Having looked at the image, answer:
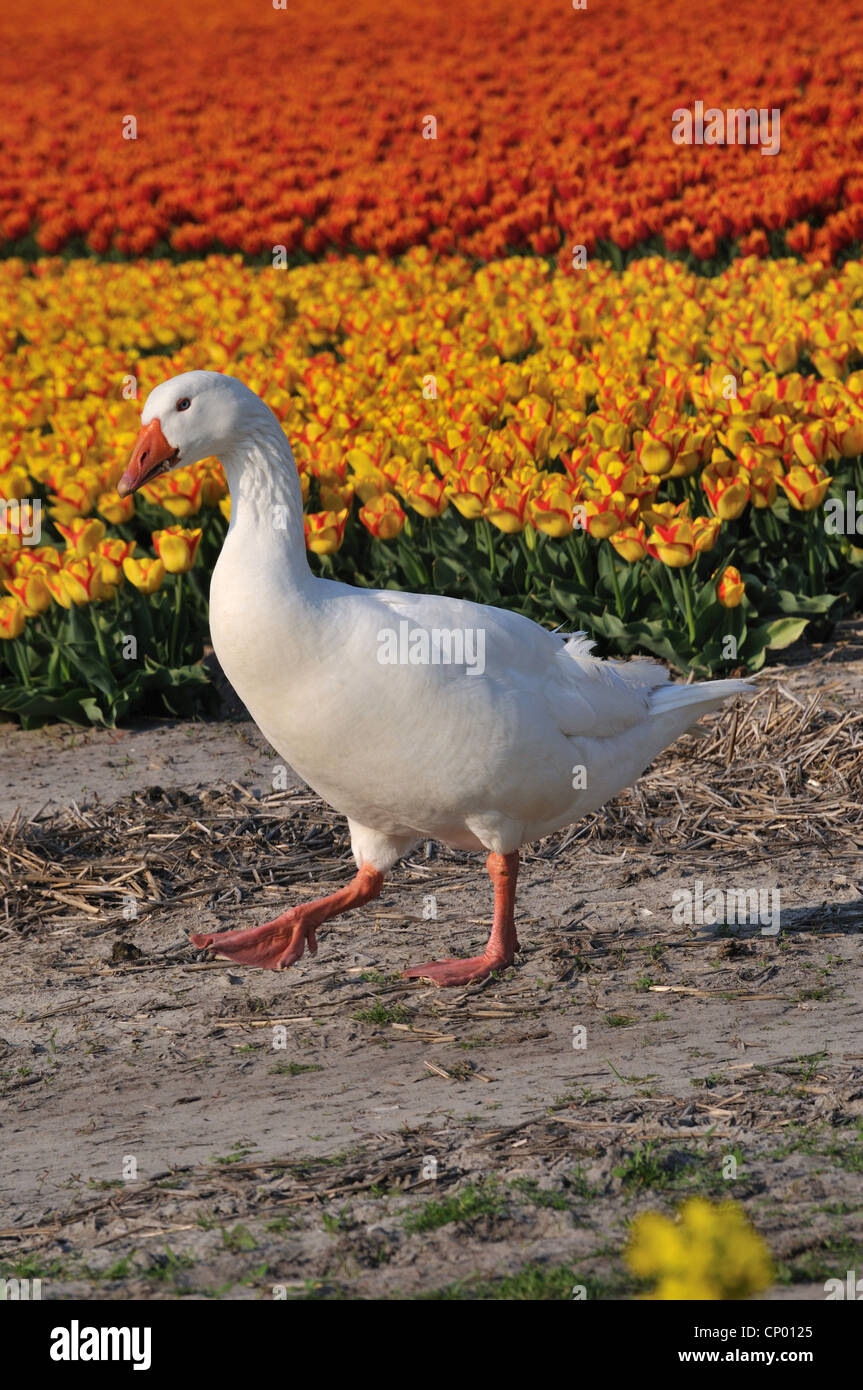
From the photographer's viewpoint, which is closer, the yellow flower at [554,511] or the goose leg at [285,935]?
the goose leg at [285,935]

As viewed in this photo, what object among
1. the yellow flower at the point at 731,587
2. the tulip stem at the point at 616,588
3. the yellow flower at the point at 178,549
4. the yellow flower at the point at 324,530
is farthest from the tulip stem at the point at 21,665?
the yellow flower at the point at 731,587

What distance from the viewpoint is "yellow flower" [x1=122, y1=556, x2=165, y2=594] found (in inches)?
238

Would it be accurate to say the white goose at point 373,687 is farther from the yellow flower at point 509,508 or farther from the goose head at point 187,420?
the yellow flower at point 509,508

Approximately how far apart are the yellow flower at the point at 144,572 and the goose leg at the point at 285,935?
227cm

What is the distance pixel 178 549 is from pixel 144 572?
16cm

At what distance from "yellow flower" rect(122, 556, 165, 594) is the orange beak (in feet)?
7.62

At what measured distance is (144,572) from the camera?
238 inches

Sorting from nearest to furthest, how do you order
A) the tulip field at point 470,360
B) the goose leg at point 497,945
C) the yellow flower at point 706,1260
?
the yellow flower at point 706,1260 < the goose leg at point 497,945 < the tulip field at point 470,360

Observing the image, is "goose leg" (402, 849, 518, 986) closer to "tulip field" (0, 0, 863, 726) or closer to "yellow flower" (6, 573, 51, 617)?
"tulip field" (0, 0, 863, 726)

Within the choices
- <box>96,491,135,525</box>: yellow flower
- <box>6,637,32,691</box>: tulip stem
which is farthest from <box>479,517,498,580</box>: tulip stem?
<box>6,637,32,691</box>: tulip stem

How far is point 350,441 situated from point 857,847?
3208mm

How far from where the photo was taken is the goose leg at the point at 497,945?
402cm

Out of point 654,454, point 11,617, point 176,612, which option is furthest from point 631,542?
point 11,617

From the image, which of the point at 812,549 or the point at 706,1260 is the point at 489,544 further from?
the point at 706,1260
